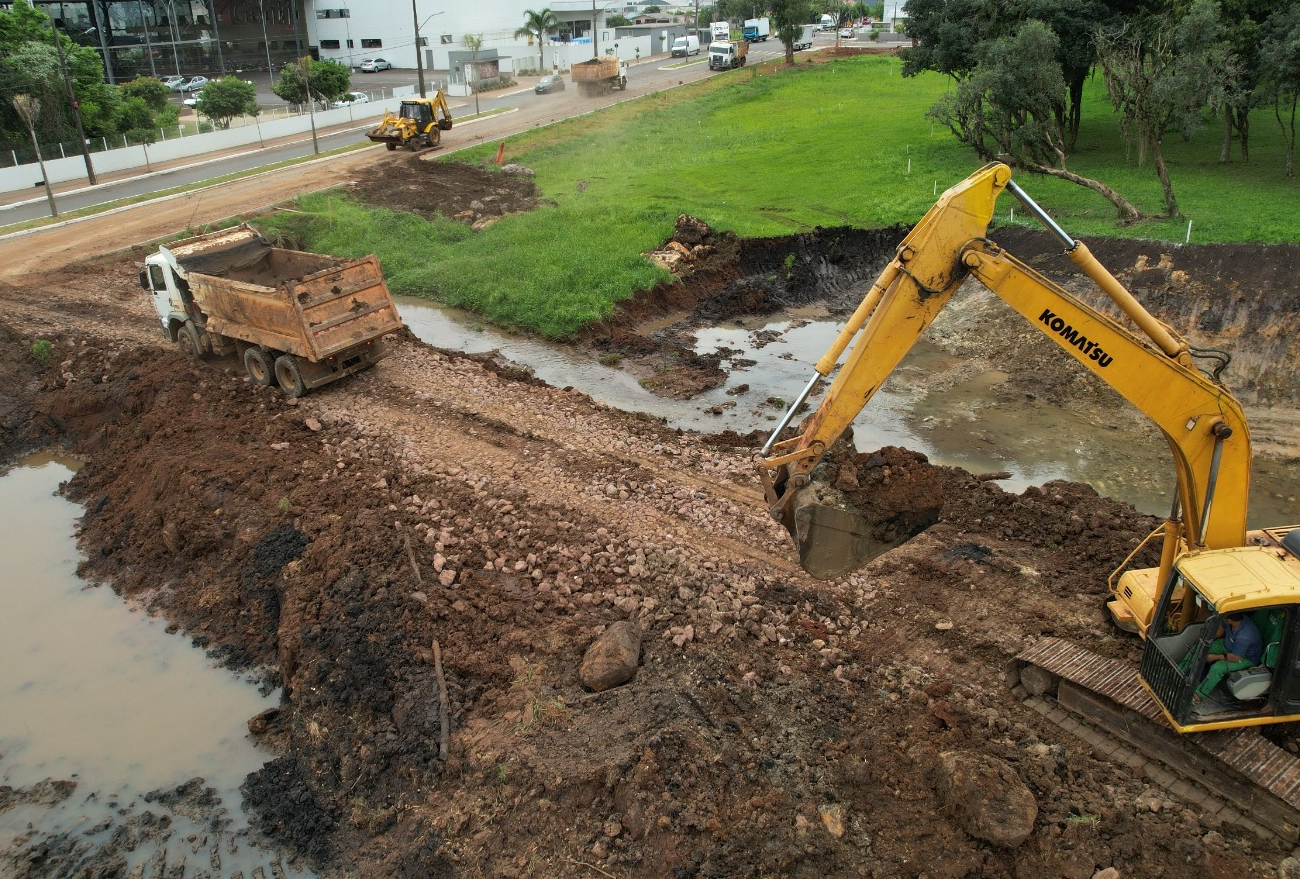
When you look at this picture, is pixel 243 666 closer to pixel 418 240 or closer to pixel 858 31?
pixel 418 240

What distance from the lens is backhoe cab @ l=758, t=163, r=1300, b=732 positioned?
23.9 feet

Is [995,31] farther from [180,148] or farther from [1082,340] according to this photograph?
[180,148]

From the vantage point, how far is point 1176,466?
8.27 metres

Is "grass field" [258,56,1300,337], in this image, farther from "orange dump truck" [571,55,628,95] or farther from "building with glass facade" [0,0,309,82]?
"building with glass facade" [0,0,309,82]

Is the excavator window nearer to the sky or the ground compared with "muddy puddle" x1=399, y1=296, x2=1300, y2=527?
nearer to the sky

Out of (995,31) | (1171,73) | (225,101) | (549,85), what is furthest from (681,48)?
(1171,73)

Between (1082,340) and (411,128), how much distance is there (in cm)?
3589

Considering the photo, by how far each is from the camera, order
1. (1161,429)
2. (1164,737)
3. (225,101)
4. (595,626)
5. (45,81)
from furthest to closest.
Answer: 1. (225,101)
2. (45,81)
3. (595,626)
4. (1161,429)
5. (1164,737)

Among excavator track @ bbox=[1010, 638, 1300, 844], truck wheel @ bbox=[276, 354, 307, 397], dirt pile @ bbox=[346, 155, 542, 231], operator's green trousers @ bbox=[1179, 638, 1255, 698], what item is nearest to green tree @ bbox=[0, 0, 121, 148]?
dirt pile @ bbox=[346, 155, 542, 231]

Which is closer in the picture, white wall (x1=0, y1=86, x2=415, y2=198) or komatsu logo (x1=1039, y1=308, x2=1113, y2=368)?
komatsu logo (x1=1039, y1=308, x2=1113, y2=368)

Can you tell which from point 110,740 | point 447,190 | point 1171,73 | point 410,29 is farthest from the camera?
point 410,29

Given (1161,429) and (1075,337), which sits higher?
(1075,337)

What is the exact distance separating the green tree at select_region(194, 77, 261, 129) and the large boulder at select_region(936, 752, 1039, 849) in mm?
48301

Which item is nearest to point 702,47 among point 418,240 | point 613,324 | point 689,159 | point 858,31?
point 858,31
